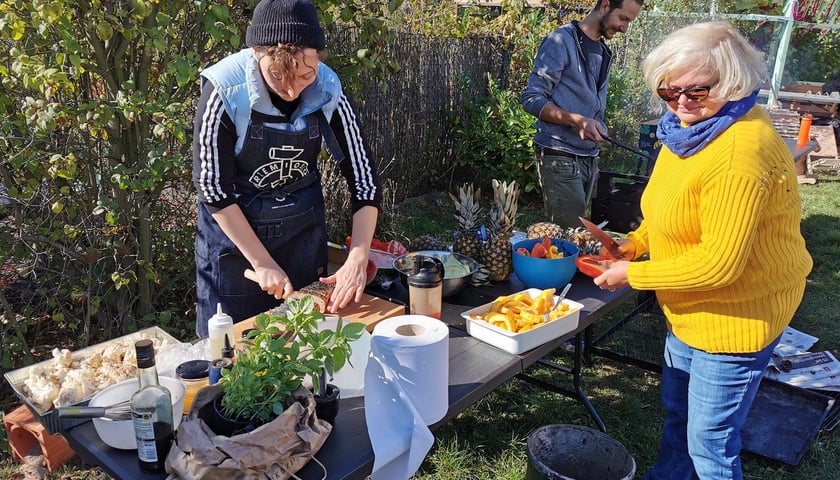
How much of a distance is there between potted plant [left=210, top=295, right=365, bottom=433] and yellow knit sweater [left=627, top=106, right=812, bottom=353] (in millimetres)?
1119

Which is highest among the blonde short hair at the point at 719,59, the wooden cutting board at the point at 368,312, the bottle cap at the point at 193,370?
the blonde short hair at the point at 719,59

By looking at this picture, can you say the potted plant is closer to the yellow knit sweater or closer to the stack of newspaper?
the yellow knit sweater

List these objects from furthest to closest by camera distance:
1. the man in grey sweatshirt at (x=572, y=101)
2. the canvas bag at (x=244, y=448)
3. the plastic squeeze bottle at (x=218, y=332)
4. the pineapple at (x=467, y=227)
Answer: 1. the man in grey sweatshirt at (x=572, y=101)
2. the pineapple at (x=467, y=227)
3. the plastic squeeze bottle at (x=218, y=332)
4. the canvas bag at (x=244, y=448)

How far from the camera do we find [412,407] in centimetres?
162

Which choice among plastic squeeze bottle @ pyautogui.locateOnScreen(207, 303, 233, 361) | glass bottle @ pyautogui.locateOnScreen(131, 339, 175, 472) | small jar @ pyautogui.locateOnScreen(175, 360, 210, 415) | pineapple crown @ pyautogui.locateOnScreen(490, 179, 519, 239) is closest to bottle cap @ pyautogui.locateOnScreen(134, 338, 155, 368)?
glass bottle @ pyautogui.locateOnScreen(131, 339, 175, 472)

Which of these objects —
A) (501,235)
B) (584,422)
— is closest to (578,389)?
(584,422)

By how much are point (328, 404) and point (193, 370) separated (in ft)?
1.31

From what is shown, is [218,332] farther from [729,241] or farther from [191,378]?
[729,241]

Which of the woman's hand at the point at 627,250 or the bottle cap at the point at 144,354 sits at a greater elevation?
the bottle cap at the point at 144,354

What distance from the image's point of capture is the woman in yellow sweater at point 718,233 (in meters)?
1.79

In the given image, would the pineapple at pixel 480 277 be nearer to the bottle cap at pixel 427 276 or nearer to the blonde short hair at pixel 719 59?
the bottle cap at pixel 427 276

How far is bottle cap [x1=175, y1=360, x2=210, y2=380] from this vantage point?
1.67m

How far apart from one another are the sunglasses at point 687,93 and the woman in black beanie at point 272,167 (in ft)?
3.76

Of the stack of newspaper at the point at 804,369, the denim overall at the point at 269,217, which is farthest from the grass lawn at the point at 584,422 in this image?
the denim overall at the point at 269,217
